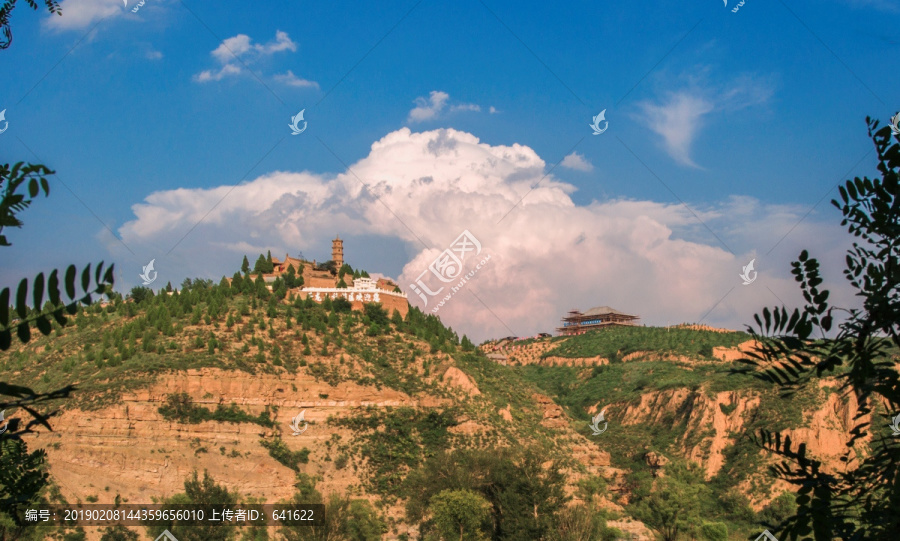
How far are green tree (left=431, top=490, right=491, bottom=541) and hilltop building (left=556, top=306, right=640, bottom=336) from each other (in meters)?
96.1

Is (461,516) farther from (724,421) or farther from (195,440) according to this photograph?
(724,421)

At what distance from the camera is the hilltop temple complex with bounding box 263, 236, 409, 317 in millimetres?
77938

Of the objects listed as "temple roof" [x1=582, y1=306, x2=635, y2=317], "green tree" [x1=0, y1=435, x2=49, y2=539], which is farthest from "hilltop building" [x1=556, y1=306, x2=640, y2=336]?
"green tree" [x1=0, y1=435, x2=49, y2=539]

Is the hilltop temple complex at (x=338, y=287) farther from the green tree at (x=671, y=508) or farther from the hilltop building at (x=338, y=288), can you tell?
the green tree at (x=671, y=508)

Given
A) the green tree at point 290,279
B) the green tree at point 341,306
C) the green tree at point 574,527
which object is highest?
the green tree at point 290,279

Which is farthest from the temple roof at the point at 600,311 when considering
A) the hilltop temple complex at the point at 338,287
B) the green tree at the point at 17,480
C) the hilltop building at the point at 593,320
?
the green tree at the point at 17,480

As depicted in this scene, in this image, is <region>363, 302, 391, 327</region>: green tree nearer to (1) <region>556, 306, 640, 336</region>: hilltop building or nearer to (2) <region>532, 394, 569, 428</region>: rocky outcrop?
(2) <region>532, 394, 569, 428</region>: rocky outcrop

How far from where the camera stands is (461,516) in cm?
4700

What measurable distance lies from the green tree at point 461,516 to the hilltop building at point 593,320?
315ft

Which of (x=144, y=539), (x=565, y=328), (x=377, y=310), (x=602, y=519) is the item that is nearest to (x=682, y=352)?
(x=565, y=328)

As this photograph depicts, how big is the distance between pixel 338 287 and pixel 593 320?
74396mm

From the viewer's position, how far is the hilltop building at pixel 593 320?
467 ft

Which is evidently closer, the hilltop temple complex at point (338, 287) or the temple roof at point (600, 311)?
the hilltop temple complex at point (338, 287)

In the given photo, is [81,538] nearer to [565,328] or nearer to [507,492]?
[507,492]
